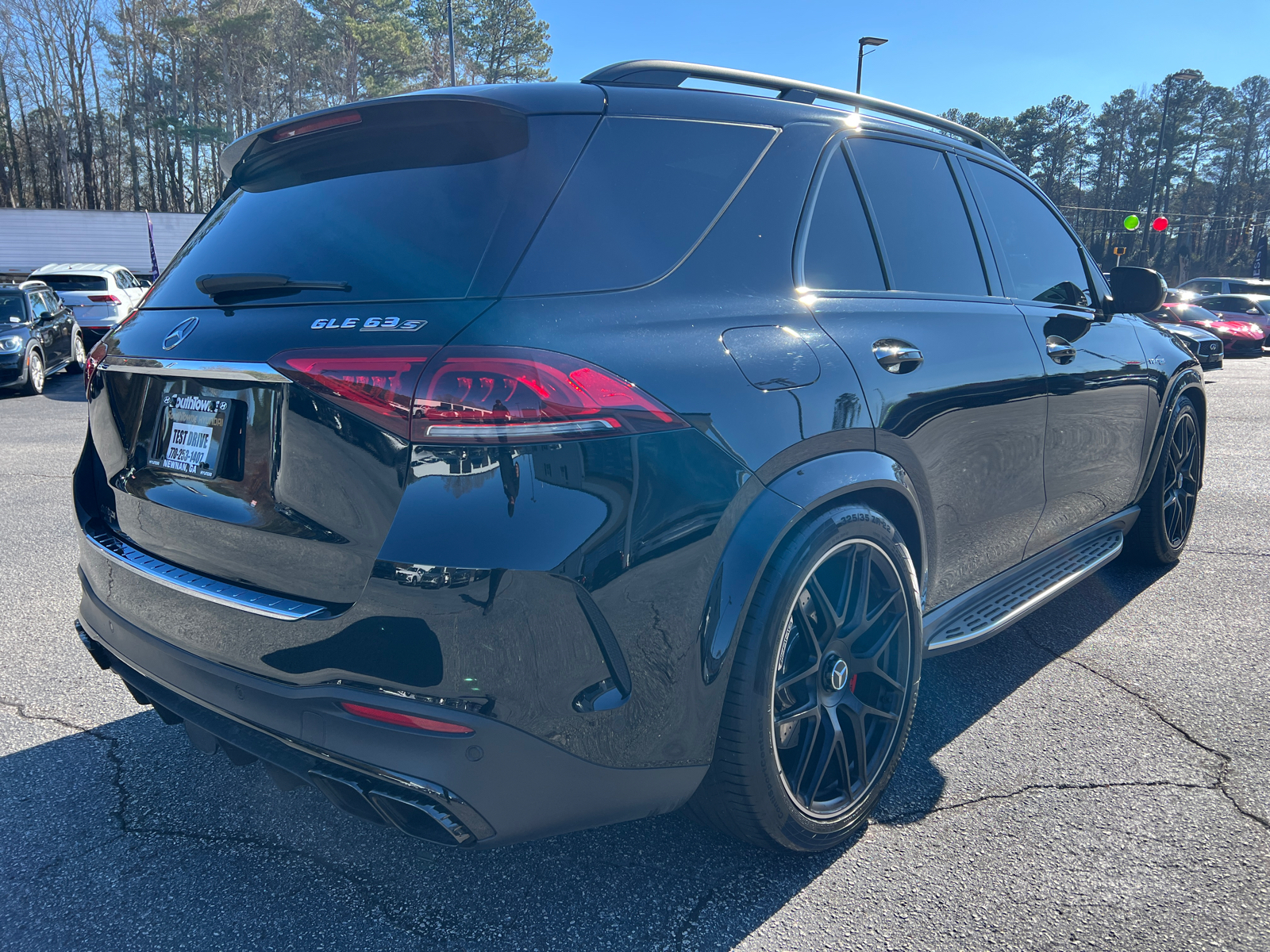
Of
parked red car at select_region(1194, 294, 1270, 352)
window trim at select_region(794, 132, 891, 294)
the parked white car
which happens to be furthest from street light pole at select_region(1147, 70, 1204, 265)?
window trim at select_region(794, 132, 891, 294)

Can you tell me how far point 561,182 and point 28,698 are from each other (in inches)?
103

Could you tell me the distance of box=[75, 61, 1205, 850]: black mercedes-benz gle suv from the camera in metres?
1.61

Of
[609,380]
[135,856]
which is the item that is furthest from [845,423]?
[135,856]

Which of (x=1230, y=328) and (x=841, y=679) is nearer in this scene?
(x=841, y=679)

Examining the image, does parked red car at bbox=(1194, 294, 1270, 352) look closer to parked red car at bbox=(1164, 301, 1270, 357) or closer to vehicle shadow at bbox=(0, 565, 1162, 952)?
parked red car at bbox=(1164, 301, 1270, 357)

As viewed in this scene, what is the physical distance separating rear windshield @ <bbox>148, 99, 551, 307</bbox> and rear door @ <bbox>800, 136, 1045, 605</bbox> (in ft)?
2.81

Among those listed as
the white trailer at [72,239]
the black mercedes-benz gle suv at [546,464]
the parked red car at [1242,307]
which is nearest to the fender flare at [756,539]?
the black mercedes-benz gle suv at [546,464]

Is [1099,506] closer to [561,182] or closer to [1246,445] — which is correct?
[561,182]

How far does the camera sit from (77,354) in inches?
569

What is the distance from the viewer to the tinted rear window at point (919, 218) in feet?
8.73

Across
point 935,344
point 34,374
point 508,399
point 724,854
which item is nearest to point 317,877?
point 724,854

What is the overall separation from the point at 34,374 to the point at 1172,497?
13.7 meters

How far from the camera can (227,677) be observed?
1.83 meters

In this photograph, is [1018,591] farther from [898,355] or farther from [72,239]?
[72,239]
